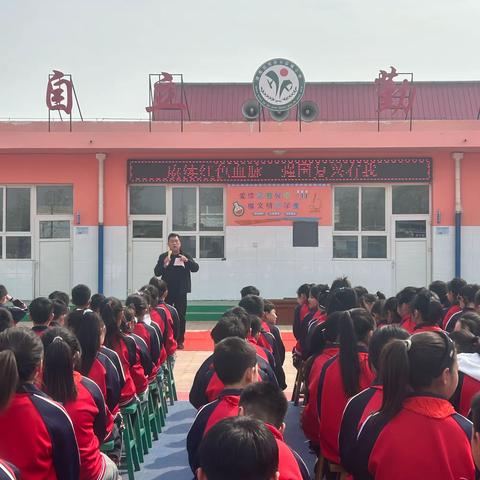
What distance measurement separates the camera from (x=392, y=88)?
493 inches

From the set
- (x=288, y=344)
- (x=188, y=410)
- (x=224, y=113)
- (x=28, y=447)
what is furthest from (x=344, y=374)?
(x=224, y=113)

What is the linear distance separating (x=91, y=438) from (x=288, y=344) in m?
6.97

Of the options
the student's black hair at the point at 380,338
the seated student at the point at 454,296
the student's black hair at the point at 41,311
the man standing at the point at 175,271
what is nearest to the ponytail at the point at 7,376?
the student's black hair at the point at 380,338

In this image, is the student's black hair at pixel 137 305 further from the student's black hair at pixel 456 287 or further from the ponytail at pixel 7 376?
the ponytail at pixel 7 376

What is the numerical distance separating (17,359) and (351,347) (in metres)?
1.65

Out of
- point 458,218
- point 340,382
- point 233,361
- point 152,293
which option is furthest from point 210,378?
point 458,218

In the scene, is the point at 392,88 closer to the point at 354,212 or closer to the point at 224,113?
the point at 354,212

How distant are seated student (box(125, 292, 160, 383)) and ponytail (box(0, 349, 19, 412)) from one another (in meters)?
2.60

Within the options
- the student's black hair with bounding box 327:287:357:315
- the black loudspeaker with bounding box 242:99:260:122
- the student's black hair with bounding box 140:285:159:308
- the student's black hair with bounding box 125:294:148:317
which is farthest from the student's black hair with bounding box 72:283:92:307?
the black loudspeaker with bounding box 242:99:260:122

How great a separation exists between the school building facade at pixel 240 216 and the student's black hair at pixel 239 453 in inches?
413

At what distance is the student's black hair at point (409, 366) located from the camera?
2332 mm

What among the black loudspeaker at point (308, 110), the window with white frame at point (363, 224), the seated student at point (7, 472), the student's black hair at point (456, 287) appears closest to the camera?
the seated student at point (7, 472)

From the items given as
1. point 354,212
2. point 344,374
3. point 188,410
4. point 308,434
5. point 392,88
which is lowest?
point 188,410

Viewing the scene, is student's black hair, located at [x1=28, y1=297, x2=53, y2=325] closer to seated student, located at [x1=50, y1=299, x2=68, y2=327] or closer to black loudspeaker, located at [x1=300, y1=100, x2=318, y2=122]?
seated student, located at [x1=50, y1=299, x2=68, y2=327]
